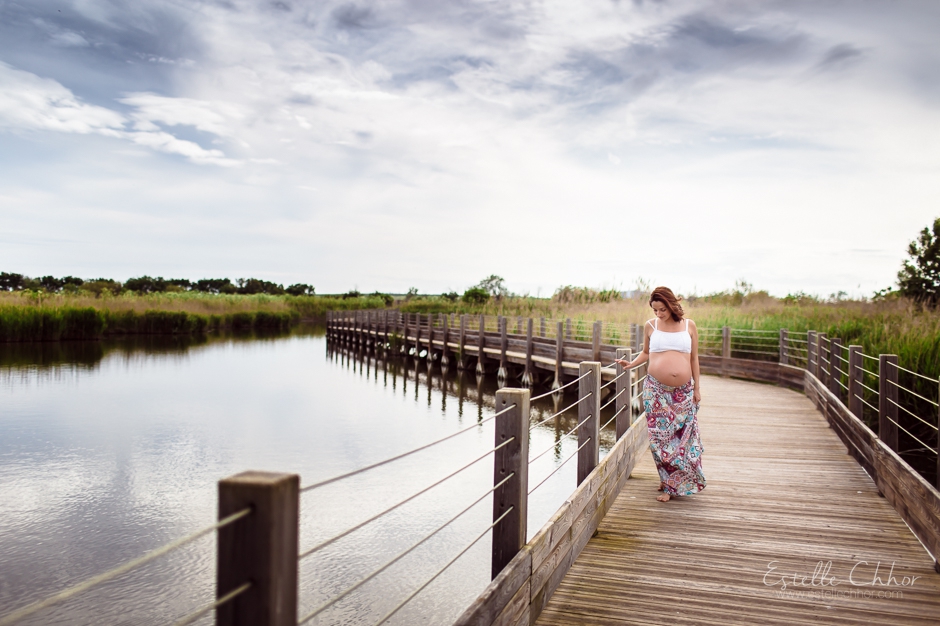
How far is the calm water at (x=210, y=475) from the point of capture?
5965mm

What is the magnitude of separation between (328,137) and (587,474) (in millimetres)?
22523

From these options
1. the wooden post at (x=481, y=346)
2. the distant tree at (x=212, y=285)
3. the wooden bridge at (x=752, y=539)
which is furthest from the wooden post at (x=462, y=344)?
the distant tree at (x=212, y=285)

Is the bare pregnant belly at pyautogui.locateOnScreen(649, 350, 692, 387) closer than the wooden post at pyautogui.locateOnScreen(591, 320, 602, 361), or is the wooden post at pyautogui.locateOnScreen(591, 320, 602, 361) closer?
the bare pregnant belly at pyautogui.locateOnScreen(649, 350, 692, 387)

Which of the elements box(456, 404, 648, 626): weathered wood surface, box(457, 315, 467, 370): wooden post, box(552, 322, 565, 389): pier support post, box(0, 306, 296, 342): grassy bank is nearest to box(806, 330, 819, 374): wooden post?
box(552, 322, 565, 389): pier support post

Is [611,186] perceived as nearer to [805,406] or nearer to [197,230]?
[805,406]

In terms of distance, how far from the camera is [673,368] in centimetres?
484

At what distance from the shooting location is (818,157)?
14836 mm

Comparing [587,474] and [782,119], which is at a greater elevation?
[782,119]

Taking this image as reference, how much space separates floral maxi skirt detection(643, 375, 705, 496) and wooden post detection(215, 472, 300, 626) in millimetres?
3924

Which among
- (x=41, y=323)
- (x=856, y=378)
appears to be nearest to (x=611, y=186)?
(x=856, y=378)

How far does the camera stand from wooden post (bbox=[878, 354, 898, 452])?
A: 5137mm

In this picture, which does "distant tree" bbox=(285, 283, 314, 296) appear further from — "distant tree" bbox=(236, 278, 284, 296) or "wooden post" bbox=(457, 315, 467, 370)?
"wooden post" bbox=(457, 315, 467, 370)

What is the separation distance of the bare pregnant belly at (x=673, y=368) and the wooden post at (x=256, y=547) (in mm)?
3967

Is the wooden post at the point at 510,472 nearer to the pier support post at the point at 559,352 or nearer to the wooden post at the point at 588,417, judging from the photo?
the wooden post at the point at 588,417
